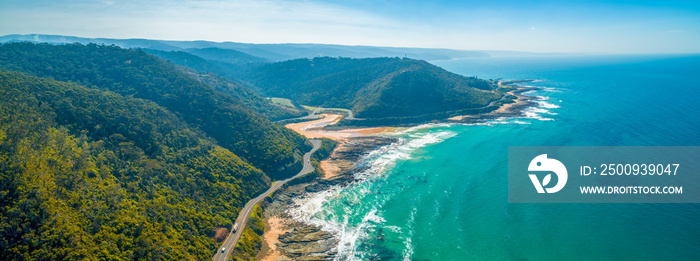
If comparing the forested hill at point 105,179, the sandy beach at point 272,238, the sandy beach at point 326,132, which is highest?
the forested hill at point 105,179

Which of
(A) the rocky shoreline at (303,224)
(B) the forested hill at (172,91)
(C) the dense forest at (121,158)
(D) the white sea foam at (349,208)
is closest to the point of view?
(C) the dense forest at (121,158)

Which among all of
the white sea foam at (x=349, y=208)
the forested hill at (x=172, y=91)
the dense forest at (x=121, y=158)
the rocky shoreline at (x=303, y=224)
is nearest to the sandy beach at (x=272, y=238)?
the rocky shoreline at (x=303, y=224)

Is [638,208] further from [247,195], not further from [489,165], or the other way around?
[247,195]

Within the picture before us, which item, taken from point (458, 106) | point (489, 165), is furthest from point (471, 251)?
point (458, 106)

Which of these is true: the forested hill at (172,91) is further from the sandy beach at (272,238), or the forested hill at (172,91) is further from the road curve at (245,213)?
the sandy beach at (272,238)

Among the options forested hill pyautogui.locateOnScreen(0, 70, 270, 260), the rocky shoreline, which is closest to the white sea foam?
the rocky shoreline

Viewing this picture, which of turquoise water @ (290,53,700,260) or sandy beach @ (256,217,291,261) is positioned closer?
turquoise water @ (290,53,700,260)

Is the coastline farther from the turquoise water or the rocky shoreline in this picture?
the turquoise water
